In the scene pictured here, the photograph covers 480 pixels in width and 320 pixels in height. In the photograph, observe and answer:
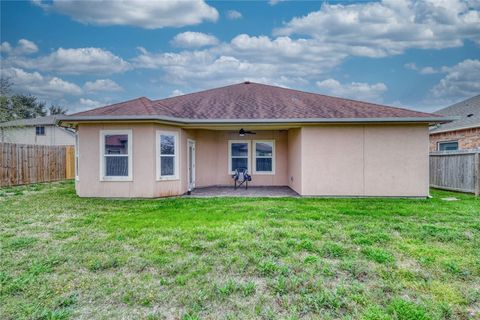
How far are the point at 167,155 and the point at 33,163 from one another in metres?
8.91

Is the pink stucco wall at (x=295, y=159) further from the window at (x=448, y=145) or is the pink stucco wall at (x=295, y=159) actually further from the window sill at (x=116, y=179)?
the window at (x=448, y=145)

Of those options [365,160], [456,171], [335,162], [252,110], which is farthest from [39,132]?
[456,171]

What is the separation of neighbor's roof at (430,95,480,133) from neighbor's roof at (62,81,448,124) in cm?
374

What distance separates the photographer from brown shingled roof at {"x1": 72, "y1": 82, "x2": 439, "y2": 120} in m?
9.56

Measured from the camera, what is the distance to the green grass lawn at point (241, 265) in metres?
2.84

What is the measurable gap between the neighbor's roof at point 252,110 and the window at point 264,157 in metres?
1.99

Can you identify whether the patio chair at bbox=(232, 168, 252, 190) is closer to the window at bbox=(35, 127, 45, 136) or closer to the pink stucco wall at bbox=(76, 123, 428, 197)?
the pink stucco wall at bbox=(76, 123, 428, 197)

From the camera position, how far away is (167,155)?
9.69 m

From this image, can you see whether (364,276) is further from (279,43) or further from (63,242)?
(279,43)

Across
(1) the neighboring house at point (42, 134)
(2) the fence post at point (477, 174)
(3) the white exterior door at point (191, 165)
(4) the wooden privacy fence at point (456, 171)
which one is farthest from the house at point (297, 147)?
(1) the neighboring house at point (42, 134)

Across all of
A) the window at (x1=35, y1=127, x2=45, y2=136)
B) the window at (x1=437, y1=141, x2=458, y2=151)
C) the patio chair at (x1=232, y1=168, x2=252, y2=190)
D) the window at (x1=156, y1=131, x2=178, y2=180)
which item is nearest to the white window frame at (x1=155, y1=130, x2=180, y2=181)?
the window at (x1=156, y1=131, x2=178, y2=180)

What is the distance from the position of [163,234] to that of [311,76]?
56.3 ft

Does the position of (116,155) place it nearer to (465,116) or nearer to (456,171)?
(456,171)

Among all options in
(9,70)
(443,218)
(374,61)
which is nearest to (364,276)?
(443,218)
